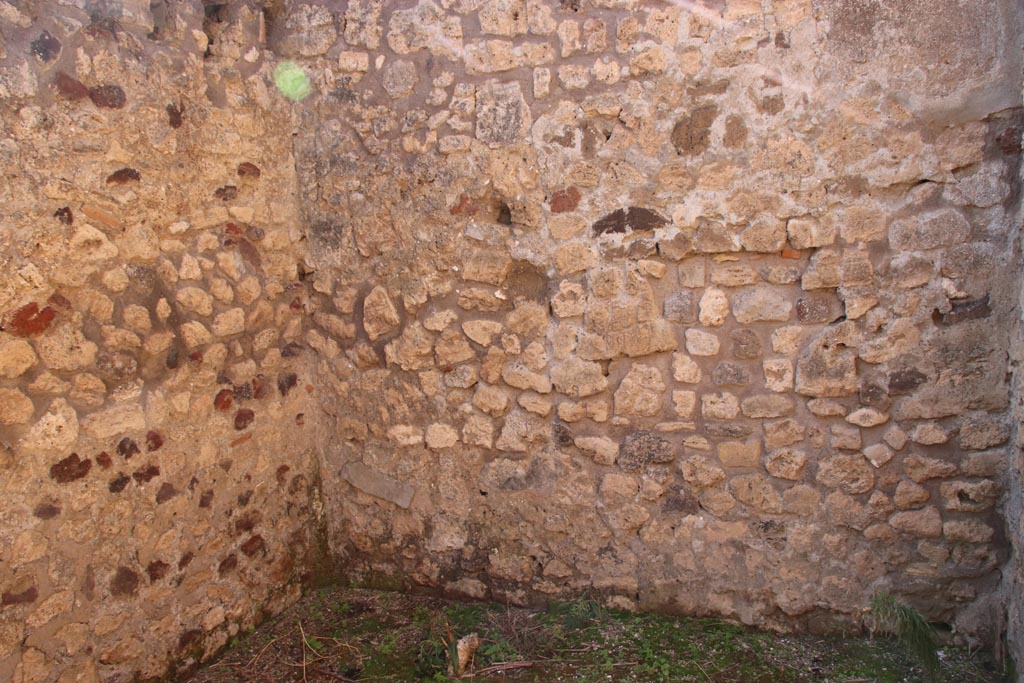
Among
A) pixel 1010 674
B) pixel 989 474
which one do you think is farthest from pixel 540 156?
pixel 1010 674

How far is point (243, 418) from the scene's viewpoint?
129 inches

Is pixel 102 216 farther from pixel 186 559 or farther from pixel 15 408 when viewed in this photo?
pixel 186 559

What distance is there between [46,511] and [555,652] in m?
1.85

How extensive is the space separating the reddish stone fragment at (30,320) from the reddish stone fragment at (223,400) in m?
0.73

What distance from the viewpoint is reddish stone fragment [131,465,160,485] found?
2.83 meters

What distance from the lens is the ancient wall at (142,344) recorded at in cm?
250

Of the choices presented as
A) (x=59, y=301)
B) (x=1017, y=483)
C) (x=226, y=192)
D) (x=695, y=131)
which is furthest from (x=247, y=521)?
(x=1017, y=483)

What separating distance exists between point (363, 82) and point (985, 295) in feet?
8.08

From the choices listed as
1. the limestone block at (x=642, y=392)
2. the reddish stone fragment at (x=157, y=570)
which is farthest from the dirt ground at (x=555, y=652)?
the limestone block at (x=642, y=392)

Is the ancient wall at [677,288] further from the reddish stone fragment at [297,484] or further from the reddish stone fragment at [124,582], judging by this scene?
the reddish stone fragment at [124,582]

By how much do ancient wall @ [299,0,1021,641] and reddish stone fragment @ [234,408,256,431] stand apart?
412mm

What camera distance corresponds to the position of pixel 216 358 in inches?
124

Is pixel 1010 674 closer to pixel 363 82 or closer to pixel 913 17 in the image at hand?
pixel 913 17

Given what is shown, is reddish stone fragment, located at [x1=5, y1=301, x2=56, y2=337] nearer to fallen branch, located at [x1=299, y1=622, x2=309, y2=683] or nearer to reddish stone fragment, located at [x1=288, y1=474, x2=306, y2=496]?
reddish stone fragment, located at [x1=288, y1=474, x2=306, y2=496]
